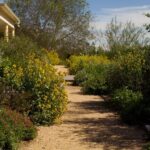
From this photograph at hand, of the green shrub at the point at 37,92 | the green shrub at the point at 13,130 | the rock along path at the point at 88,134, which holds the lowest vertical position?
the rock along path at the point at 88,134

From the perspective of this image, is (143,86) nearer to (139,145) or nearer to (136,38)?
(139,145)

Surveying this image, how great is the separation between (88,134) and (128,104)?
9.08 ft

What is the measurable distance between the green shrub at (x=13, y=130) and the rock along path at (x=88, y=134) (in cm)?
19

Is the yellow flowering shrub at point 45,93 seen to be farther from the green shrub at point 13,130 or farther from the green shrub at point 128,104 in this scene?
the green shrub at point 128,104

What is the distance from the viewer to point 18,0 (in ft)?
143

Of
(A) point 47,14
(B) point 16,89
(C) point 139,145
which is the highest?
(A) point 47,14

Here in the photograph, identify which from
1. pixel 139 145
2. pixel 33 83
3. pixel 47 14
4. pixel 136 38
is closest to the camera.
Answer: pixel 139 145

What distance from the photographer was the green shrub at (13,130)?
877 centimetres

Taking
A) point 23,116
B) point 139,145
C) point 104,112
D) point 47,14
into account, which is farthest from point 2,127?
point 47,14

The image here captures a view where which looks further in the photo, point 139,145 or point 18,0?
point 18,0

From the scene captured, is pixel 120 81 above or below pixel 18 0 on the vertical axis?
below

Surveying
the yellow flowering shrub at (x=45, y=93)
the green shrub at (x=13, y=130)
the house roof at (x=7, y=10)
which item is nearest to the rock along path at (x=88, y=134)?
the green shrub at (x=13, y=130)

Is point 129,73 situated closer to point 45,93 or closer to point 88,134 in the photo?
point 45,93

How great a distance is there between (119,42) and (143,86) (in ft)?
85.6
